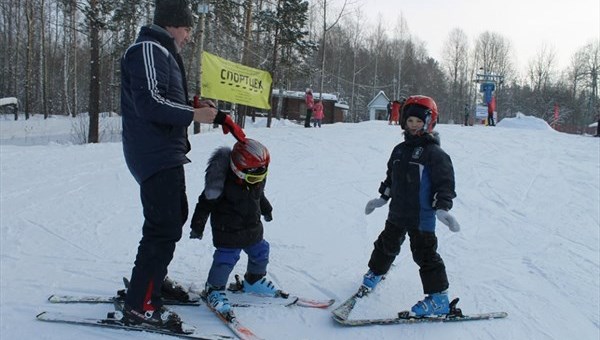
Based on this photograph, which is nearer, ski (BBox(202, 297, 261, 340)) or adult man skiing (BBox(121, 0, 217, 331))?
adult man skiing (BBox(121, 0, 217, 331))

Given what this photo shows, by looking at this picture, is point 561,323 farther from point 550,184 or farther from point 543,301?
point 550,184

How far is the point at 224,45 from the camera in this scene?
2283 centimetres

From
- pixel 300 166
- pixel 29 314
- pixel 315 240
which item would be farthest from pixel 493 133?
pixel 29 314

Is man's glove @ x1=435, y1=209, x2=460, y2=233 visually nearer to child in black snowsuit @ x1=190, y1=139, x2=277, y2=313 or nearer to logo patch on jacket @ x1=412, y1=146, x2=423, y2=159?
logo patch on jacket @ x1=412, y1=146, x2=423, y2=159

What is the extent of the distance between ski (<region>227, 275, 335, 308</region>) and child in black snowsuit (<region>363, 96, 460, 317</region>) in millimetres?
667

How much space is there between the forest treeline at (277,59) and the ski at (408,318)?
11822 millimetres

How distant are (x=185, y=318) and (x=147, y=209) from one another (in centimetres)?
84

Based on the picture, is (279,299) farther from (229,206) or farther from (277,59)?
(277,59)

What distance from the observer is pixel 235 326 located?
9.29 feet

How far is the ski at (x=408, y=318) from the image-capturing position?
3.05 m

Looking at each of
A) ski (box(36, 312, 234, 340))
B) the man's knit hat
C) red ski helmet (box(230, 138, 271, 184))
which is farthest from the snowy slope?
the man's knit hat

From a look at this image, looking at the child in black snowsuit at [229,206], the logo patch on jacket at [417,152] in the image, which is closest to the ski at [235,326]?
the child in black snowsuit at [229,206]

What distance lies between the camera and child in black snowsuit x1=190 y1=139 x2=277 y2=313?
9.95 feet

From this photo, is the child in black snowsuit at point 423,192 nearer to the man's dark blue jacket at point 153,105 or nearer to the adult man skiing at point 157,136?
the adult man skiing at point 157,136
